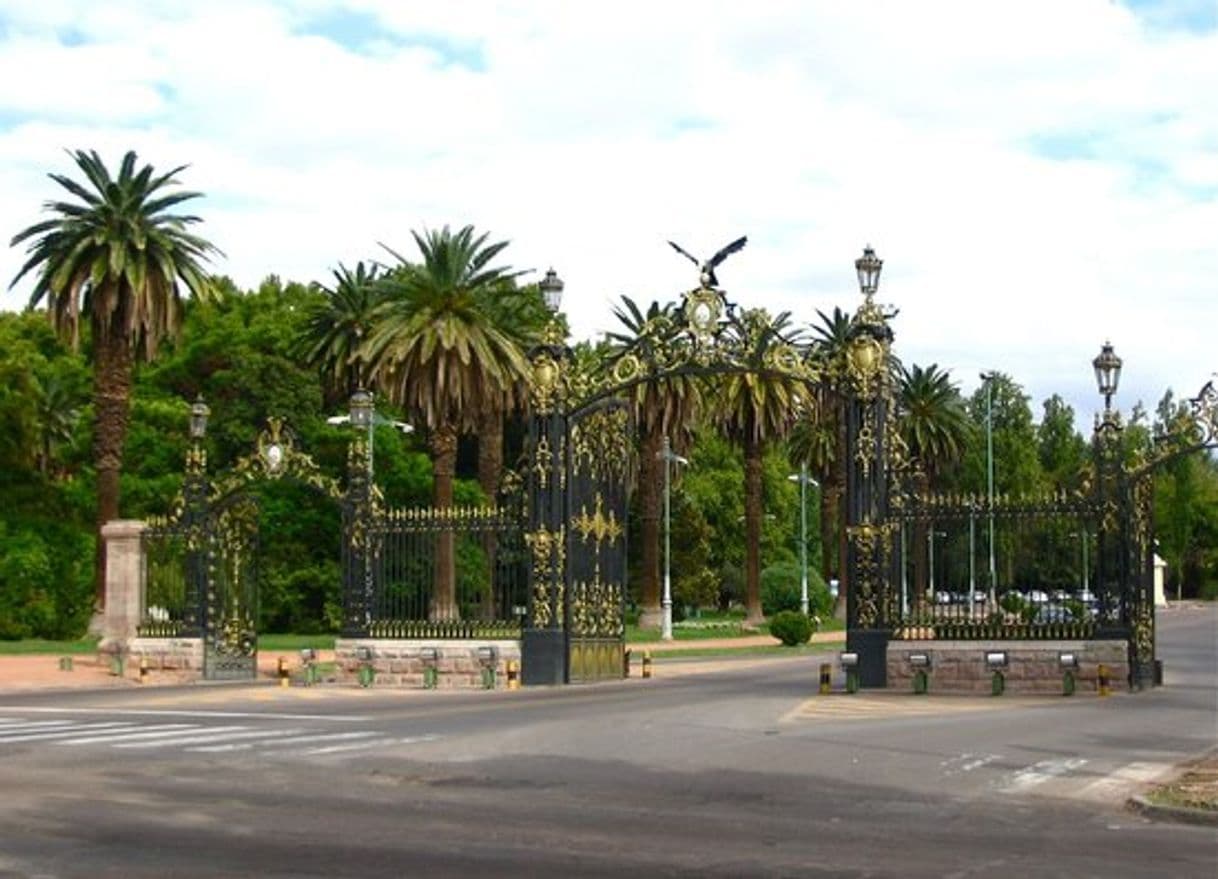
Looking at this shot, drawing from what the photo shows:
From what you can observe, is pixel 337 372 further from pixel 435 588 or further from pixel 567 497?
pixel 567 497

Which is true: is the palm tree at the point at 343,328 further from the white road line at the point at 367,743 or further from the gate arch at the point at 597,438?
the white road line at the point at 367,743

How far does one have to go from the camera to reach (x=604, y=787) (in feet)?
57.0

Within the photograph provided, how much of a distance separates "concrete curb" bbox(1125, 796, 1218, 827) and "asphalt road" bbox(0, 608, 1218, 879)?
7.2 inches

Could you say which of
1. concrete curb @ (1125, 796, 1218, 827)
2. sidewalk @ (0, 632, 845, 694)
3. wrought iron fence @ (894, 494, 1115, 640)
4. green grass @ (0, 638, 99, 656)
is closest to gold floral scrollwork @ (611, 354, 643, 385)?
wrought iron fence @ (894, 494, 1115, 640)

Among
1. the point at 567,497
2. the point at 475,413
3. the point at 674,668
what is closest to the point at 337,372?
the point at 475,413

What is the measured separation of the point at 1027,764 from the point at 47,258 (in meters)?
42.7

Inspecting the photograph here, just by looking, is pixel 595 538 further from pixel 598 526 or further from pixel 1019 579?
pixel 1019 579

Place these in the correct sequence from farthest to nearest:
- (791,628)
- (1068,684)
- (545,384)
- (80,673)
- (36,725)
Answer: (791,628) → (80,673) → (545,384) → (1068,684) → (36,725)

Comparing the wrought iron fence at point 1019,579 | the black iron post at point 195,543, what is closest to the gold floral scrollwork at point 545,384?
the wrought iron fence at point 1019,579

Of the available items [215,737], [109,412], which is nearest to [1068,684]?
[215,737]

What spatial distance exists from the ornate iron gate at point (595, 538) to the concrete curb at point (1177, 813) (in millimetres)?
19912

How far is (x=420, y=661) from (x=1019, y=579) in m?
11.8

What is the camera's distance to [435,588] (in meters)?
47.2

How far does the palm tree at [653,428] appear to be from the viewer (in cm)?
6681
